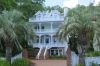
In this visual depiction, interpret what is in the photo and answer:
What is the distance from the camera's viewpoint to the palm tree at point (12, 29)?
2227 cm

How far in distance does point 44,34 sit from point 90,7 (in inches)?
961

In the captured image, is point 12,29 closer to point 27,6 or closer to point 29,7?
point 27,6

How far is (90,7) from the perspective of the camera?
76.6ft

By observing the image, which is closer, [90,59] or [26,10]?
[90,59]

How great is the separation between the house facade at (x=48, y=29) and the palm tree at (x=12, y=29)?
2022cm

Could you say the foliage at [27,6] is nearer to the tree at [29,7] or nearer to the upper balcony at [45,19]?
the tree at [29,7]

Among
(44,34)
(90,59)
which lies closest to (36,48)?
(44,34)

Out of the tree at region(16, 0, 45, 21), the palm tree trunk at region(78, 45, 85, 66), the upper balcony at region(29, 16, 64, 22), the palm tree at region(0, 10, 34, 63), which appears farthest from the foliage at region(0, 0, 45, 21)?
the palm tree trunk at region(78, 45, 85, 66)

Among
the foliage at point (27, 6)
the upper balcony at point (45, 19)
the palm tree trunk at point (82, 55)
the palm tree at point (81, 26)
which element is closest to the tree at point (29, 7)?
the foliage at point (27, 6)

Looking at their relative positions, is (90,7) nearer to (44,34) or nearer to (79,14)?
(79,14)

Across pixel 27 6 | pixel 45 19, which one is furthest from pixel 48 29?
pixel 27 6

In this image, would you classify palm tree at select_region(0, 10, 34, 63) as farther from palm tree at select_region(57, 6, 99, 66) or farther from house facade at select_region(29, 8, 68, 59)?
house facade at select_region(29, 8, 68, 59)

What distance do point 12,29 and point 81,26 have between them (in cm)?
717

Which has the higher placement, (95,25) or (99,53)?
(95,25)
